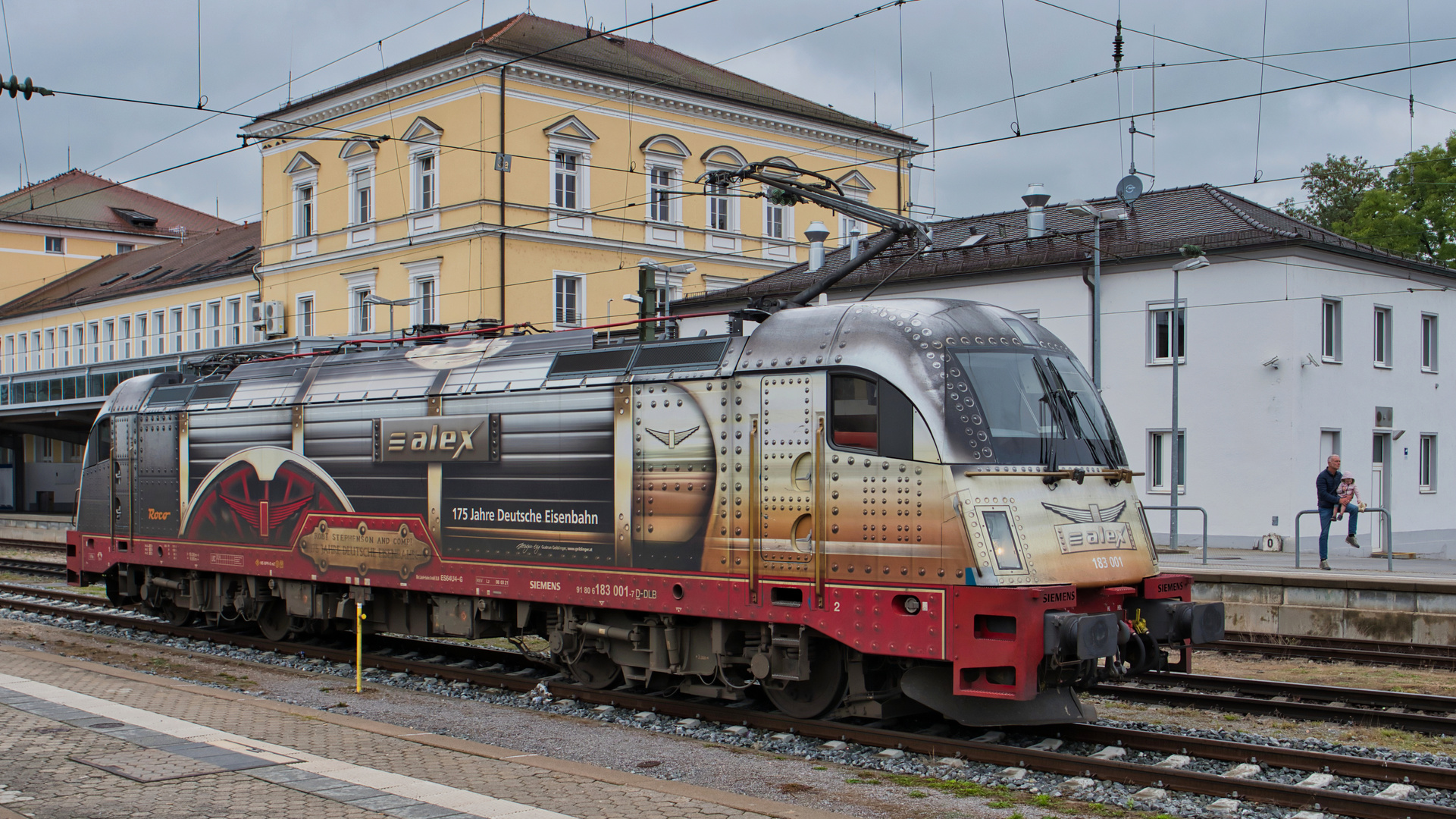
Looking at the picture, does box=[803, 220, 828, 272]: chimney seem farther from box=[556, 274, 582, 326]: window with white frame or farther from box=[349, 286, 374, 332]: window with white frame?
box=[349, 286, 374, 332]: window with white frame

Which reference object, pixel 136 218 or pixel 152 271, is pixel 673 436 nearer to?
pixel 152 271

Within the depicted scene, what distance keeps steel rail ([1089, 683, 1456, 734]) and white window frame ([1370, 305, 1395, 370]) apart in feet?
70.2

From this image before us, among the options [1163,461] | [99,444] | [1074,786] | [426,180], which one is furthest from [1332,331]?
[426,180]

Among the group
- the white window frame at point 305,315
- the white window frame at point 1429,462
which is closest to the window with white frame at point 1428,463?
the white window frame at point 1429,462

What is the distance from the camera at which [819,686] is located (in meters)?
10.5

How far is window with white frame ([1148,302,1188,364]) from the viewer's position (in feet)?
92.8

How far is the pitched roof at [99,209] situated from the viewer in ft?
239

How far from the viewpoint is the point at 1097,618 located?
902 centimetres

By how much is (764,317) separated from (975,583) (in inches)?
122

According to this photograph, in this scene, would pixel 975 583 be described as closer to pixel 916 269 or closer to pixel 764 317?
pixel 764 317

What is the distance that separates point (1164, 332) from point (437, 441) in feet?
66.8

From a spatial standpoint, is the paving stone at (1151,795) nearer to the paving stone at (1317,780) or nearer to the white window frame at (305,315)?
the paving stone at (1317,780)

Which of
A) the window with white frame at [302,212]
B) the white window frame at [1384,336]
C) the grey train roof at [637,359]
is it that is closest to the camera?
the grey train roof at [637,359]

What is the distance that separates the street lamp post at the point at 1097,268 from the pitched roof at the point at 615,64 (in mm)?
17579
